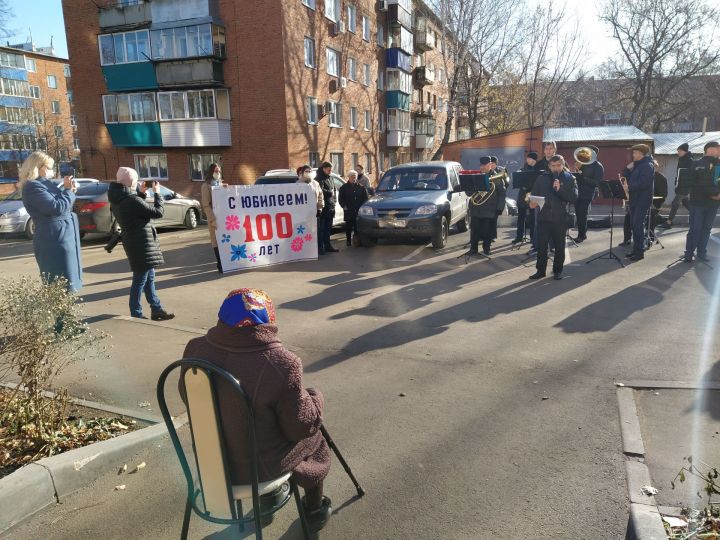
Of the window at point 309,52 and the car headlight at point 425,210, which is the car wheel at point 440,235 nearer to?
the car headlight at point 425,210

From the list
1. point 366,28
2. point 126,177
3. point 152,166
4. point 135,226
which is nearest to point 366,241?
point 135,226

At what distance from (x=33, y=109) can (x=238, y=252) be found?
58.4 metres

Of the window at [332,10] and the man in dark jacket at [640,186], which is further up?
the window at [332,10]

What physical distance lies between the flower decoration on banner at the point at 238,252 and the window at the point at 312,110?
68.0 feet

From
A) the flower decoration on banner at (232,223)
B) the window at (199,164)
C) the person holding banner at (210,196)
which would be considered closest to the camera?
the person holding banner at (210,196)

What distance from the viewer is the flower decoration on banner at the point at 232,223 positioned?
380 inches

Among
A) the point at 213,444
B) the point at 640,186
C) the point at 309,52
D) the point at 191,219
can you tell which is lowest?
the point at 191,219

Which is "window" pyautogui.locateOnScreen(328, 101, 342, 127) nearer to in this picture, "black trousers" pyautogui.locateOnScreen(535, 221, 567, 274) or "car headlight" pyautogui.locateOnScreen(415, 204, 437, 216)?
"car headlight" pyautogui.locateOnScreen(415, 204, 437, 216)

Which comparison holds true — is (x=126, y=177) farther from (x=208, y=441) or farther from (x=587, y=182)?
(x=587, y=182)

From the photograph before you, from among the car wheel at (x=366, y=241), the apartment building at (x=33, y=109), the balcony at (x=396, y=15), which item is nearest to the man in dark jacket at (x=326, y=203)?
the car wheel at (x=366, y=241)

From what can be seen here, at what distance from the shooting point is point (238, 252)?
32.4 ft

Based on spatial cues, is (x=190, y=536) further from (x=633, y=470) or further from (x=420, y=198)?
(x=420, y=198)

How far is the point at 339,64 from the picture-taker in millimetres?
32750

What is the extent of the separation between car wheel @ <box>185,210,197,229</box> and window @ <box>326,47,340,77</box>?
17.4m
